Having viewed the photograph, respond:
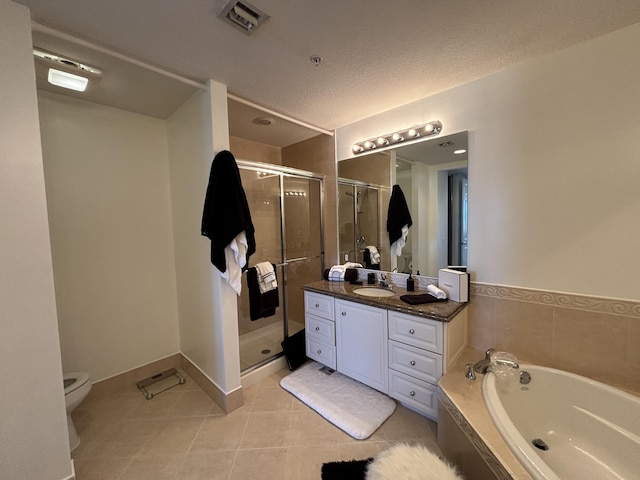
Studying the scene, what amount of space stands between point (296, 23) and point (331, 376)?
2.63 m

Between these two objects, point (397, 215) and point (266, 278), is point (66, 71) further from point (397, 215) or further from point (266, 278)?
point (397, 215)

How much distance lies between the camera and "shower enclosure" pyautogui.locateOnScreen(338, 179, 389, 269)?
8.11 feet

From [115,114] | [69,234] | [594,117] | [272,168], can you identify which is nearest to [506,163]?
[594,117]

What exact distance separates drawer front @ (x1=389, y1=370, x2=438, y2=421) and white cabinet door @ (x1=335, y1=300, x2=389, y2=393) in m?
0.06

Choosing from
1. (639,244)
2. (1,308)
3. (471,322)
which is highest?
(639,244)

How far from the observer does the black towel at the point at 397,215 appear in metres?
2.27

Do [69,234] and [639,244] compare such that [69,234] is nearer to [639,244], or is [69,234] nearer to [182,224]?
[182,224]

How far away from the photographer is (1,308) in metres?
1.12

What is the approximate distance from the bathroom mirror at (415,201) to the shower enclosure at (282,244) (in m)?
0.41

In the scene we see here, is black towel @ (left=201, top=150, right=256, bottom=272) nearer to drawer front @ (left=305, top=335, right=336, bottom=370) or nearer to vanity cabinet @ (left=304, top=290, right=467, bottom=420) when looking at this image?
vanity cabinet @ (left=304, top=290, right=467, bottom=420)

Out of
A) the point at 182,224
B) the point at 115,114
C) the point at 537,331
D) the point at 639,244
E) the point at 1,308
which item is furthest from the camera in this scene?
the point at 182,224

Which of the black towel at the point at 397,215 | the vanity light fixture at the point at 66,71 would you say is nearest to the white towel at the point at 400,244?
the black towel at the point at 397,215

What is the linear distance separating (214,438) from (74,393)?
3.26 feet

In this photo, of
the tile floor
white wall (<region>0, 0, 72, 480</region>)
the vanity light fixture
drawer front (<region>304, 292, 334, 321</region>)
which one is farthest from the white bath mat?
the vanity light fixture
